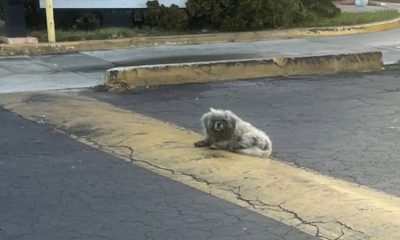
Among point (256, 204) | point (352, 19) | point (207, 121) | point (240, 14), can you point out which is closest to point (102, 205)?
point (256, 204)

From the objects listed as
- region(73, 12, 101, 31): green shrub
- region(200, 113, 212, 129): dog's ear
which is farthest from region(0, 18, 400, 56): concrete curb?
region(200, 113, 212, 129): dog's ear

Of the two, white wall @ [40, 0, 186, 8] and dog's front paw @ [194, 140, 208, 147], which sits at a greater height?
white wall @ [40, 0, 186, 8]

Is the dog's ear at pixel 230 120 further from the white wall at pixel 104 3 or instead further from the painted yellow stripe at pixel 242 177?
the white wall at pixel 104 3

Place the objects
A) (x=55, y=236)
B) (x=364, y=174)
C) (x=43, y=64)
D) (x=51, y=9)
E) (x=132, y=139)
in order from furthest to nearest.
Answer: (x=51, y=9), (x=43, y=64), (x=132, y=139), (x=364, y=174), (x=55, y=236)

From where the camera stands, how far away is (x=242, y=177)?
551 centimetres

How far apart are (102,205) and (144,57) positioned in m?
6.95

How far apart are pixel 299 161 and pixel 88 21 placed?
8.37 metres

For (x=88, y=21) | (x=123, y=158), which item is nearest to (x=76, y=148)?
(x=123, y=158)

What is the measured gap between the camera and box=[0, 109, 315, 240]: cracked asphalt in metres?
4.39

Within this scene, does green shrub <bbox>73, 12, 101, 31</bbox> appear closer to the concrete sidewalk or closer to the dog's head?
the concrete sidewalk

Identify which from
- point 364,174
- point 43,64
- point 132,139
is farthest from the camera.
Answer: point 43,64

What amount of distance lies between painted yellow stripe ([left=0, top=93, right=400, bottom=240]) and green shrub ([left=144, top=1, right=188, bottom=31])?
623 cm

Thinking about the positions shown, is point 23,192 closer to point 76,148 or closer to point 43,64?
point 76,148

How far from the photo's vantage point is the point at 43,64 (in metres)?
11.0
